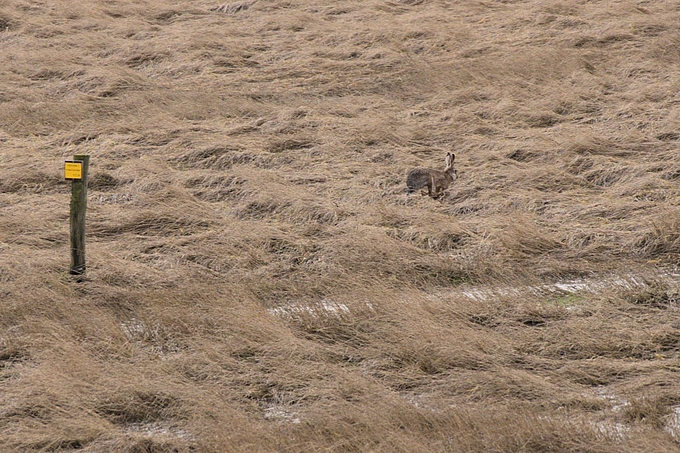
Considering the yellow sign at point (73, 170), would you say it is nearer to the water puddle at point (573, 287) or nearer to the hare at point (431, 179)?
the water puddle at point (573, 287)

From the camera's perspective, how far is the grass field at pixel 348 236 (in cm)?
448

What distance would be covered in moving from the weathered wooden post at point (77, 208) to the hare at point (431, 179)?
3.42 metres

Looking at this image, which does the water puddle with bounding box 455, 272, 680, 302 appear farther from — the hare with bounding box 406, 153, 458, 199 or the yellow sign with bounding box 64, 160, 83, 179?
the yellow sign with bounding box 64, 160, 83, 179

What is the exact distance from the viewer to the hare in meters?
8.57

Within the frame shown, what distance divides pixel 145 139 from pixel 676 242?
6.62m

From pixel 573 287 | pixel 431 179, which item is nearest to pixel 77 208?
pixel 431 179

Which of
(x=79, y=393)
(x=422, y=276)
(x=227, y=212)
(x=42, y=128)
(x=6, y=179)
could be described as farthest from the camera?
(x=42, y=128)

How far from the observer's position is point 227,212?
8406mm

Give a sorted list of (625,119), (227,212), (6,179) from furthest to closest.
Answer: (625,119) → (6,179) → (227,212)

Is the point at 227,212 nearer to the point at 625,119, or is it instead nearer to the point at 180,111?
the point at 180,111

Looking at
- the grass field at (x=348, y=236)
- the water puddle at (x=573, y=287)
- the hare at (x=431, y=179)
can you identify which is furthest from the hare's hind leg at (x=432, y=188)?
the water puddle at (x=573, y=287)

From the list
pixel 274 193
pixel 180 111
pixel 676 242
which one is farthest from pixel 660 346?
pixel 180 111

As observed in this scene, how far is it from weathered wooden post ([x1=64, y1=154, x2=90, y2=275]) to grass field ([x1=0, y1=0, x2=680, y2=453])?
153 millimetres

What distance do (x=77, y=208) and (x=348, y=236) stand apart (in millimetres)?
2295
